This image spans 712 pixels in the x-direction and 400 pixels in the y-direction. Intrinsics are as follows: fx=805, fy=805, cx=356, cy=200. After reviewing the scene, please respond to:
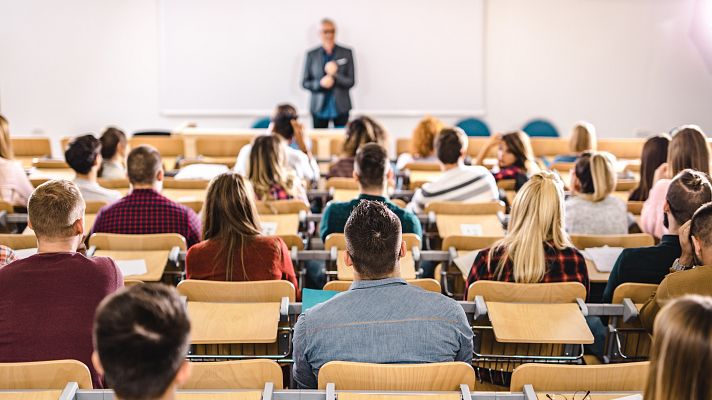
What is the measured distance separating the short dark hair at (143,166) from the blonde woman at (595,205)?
2353mm

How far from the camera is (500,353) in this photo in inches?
132

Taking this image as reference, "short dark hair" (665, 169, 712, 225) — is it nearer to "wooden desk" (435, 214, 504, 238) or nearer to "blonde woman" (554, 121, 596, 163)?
"wooden desk" (435, 214, 504, 238)

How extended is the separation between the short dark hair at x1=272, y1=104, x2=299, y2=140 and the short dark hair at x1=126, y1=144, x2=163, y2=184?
195 cm

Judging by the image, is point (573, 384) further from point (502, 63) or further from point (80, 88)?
point (80, 88)

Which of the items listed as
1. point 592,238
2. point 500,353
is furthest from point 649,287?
point 592,238

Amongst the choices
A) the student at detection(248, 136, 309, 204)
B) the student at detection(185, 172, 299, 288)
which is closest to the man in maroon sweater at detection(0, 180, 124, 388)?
the student at detection(185, 172, 299, 288)

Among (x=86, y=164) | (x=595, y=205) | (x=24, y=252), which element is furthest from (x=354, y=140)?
(x=24, y=252)

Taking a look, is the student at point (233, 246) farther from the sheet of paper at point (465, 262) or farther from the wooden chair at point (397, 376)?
the wooden chair at point (397, 376)

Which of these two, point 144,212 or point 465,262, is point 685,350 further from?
point 144,212

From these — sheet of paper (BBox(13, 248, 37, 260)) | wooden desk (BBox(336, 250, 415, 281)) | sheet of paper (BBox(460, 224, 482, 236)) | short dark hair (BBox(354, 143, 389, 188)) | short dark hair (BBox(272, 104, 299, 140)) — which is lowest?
wooden desk (BBox(336, 250, 415, 281))

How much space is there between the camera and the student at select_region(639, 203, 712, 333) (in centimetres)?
303

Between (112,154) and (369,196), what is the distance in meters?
2.58

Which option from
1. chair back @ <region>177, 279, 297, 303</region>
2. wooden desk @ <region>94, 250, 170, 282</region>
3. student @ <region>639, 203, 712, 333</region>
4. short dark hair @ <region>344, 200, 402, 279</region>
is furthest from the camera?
wooden desk @ <region>94, 250, 170, 282</region>

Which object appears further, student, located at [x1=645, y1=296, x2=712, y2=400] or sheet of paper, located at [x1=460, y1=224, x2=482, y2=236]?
sheet of paper, located at [x1=460, y1=224, x2=482, y2=236]
